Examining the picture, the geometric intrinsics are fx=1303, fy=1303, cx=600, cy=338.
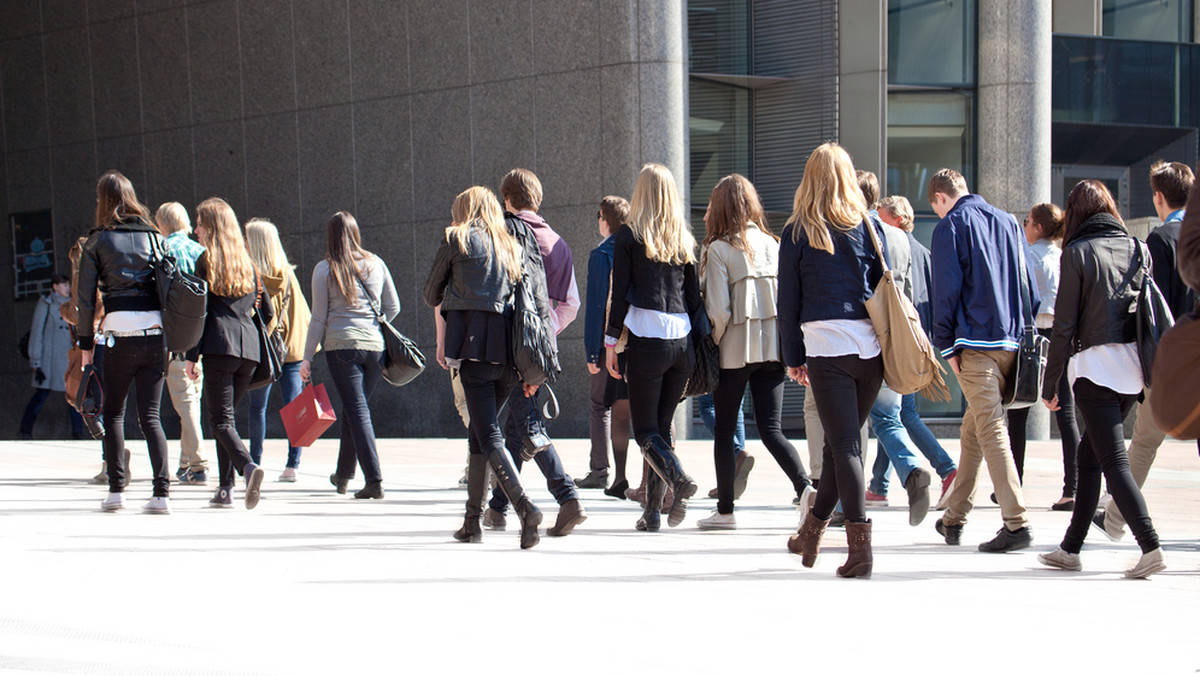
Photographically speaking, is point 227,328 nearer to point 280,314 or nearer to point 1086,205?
point 280,314

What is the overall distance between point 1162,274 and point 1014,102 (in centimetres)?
960

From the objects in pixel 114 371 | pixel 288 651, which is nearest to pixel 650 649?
pixel 288 651

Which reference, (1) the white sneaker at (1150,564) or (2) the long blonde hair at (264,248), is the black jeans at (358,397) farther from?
(1) the white sneaker at (1150,564)

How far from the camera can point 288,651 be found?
430cm

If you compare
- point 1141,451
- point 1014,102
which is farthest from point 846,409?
point 1014,102

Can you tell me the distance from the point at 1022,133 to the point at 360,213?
26.5 feet

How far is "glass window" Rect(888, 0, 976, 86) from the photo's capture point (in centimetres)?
1554

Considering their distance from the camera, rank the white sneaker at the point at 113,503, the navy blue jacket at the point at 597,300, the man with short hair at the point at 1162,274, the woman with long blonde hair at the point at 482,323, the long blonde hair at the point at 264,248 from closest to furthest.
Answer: the man with short hair at the point at 1162,274
the woman with long blonde hair at the point at 482,323
the navy blue jacket at the point at 597,300
the white sneaker at the point at 113,503
the long blonde hair at the point at 264,248

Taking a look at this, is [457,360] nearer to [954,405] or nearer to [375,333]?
[375,333]

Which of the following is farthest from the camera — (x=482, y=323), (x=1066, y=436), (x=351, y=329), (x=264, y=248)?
(x=264, y=248)

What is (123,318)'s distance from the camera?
7.85m

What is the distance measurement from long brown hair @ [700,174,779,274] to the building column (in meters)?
8.92

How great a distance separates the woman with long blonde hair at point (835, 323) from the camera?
5676 mm

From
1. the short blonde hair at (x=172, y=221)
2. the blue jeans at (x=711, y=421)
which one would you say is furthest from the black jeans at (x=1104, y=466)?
the short blonde hair at (x=172, y=221)
